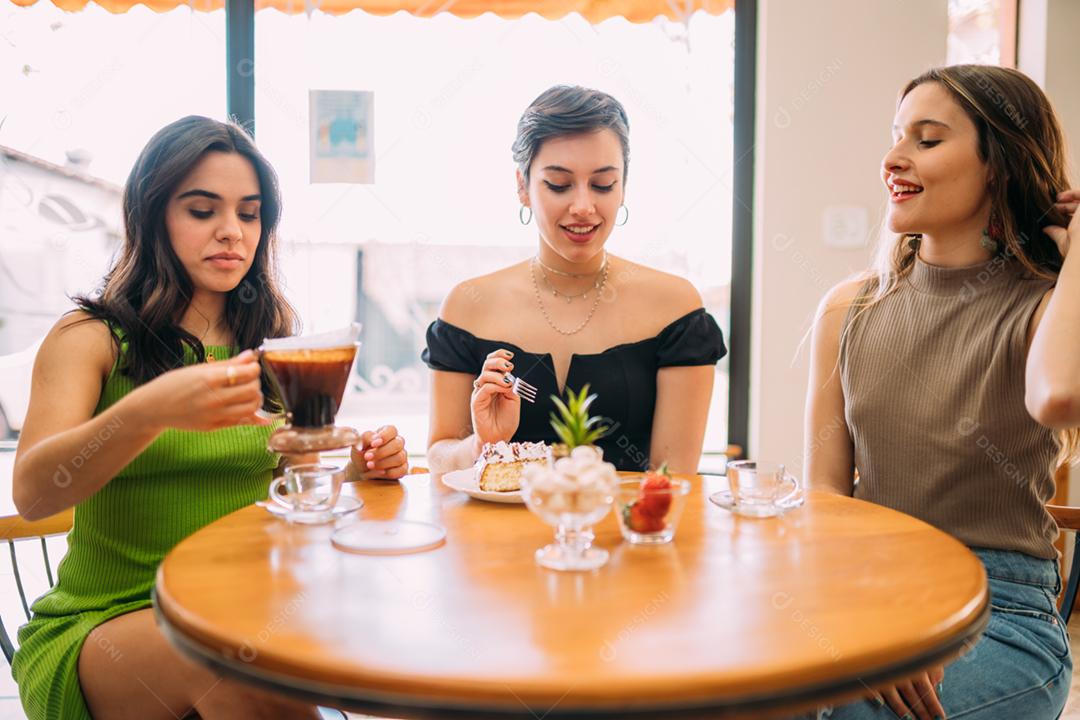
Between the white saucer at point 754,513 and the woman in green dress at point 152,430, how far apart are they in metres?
0.65

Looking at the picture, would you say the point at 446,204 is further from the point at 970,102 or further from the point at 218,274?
the point at 970,102

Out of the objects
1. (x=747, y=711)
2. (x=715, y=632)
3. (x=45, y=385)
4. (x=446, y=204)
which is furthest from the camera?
(x=446, y=204)

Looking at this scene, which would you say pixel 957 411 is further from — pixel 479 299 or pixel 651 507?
pixel 479 299

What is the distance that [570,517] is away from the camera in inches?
48.0

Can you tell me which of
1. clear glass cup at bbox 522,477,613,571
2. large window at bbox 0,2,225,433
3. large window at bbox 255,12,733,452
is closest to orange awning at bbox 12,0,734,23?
large window at bbox 255,12,733,452

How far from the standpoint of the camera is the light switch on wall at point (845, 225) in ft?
11.5

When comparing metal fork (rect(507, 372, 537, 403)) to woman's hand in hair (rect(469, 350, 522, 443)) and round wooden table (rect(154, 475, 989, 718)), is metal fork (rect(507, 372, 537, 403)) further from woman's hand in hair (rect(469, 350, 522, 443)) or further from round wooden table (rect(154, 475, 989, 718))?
round wooden table (rect(154, 475, 989, 718))

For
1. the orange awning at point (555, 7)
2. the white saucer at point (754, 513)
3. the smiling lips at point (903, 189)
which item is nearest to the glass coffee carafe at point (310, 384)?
the white saucer at point (754, 513)

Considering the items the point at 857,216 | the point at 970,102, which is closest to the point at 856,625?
the point at 970,102

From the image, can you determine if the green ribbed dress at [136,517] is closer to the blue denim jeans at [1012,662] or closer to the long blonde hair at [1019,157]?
the blue denim jeans at [1012,662]

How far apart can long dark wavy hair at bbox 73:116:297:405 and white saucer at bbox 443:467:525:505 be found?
46cm

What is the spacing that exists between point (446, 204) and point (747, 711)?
3125mm

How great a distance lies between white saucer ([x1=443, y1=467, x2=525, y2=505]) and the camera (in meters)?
1.56

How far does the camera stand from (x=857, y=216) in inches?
138
